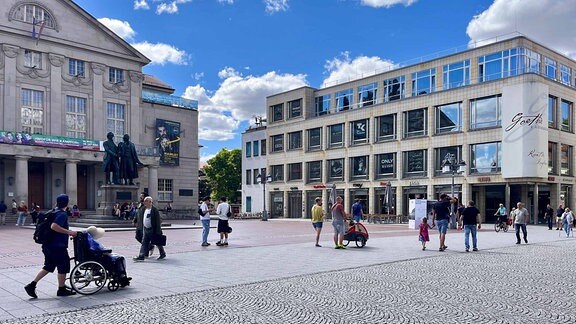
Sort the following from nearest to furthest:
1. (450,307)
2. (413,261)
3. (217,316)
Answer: (217,316) < (450,307) < (413,261)

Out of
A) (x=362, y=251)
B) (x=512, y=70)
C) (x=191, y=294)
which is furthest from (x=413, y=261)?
(x=512, y=70)

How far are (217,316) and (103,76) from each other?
46.4 metres

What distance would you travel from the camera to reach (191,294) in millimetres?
8867

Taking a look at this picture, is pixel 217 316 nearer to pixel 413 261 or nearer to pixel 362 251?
pixel 413 261

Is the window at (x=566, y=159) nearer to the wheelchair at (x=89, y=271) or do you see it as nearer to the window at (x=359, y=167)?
the window at (x=359, y=167)

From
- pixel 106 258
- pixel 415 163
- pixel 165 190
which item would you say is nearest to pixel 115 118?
pixel 165 190

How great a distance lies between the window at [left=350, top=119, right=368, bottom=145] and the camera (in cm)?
5509

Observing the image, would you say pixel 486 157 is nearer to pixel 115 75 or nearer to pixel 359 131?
pixel 359 131

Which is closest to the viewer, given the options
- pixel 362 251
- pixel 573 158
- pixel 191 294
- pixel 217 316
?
pixel 217 316

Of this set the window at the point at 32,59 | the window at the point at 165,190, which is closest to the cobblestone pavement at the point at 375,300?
the window at the point at 32,59

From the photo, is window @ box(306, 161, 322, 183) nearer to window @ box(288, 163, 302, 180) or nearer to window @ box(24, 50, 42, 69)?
window @ box(288, 163, 302, 180)

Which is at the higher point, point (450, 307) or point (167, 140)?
point (167, 140)

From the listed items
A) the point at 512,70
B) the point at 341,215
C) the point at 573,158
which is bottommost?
the point at 341,215

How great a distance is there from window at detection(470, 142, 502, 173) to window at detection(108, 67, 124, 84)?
1307 inches
